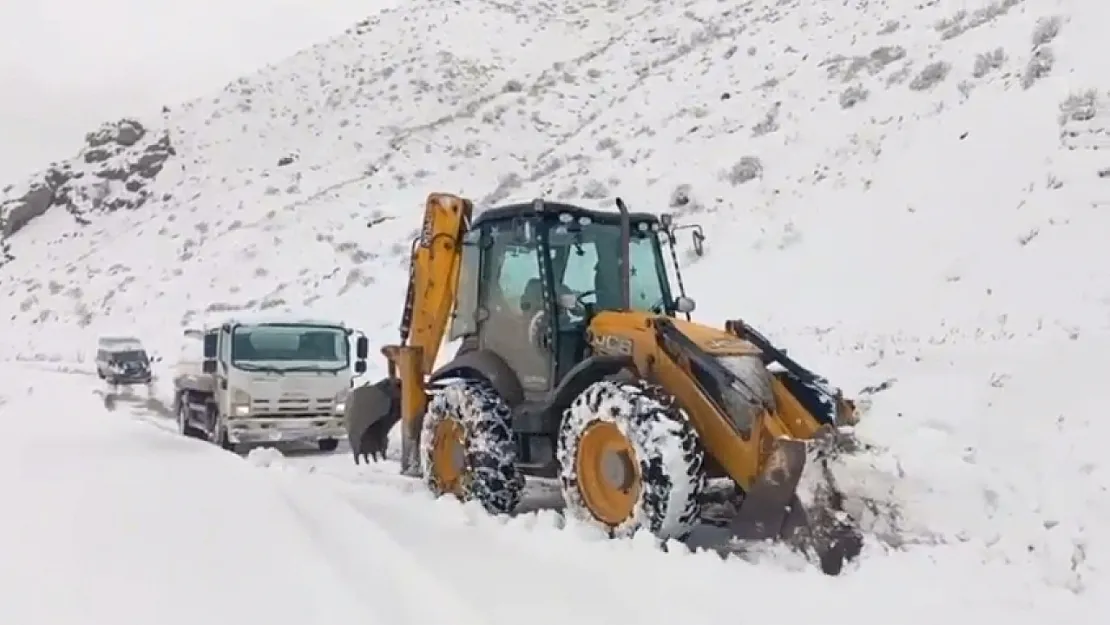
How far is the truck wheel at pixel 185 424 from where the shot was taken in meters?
15.7

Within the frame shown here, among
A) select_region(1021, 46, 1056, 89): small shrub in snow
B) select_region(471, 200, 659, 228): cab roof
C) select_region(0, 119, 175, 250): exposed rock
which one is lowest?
select_region(471, 200, 659, 228): cab roof

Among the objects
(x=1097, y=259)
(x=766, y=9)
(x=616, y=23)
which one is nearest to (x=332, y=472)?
(x=1097, y=259)

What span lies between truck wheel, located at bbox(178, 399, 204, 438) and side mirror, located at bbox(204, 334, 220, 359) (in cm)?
139

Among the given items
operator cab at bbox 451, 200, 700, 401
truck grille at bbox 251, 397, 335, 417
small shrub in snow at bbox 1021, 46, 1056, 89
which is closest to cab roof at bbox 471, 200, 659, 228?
operator cab at bbox 451, 200, 700, 401

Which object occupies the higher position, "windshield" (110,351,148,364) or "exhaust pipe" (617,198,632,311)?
"exhaust pipe" (617,198,632,311)

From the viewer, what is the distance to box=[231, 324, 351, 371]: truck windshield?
547 inches

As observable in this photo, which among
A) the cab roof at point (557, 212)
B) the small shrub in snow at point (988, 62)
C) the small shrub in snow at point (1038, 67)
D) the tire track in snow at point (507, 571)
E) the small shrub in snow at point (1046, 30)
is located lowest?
the tire track in snow at point (507, 571)

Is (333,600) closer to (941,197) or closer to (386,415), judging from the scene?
(386,415)

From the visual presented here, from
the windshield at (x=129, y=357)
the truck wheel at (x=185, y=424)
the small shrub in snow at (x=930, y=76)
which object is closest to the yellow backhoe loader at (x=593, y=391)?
the truck wheel at (x=185, y=424)

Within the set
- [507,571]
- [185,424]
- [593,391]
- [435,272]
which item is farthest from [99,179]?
[507,571]

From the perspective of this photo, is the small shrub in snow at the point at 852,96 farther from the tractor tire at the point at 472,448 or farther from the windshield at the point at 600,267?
the tractor tire at the point at 472,448

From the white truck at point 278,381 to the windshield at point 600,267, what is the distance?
6351 mm

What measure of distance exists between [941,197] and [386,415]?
8402mm

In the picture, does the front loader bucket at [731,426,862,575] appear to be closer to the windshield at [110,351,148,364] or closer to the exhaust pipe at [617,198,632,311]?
the exhaust pipe at [617,198,632,311]
